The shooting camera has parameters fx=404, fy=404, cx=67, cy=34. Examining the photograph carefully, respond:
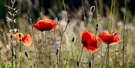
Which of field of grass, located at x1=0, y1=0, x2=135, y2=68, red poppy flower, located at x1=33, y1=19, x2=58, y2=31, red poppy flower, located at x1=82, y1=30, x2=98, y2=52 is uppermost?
red poppy flower, located at x1=33, y1=19, x2=58, y2=31

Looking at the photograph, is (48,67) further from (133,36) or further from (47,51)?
(133,36)

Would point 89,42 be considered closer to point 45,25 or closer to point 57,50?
point 57,50

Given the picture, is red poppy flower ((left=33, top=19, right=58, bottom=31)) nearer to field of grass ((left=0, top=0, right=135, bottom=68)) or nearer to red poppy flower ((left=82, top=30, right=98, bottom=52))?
field of grass ((left=0, top=0, right=135, bottom=68))

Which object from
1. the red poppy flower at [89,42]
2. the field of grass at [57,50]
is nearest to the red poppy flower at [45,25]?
the field of grass at [57,50]

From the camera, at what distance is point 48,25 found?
2.37 m

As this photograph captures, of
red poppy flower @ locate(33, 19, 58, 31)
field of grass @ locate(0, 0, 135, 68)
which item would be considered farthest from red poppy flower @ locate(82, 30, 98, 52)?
red poppy flower @ locate(33, 19, 58, 31)

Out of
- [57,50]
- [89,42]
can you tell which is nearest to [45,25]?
[57,50]

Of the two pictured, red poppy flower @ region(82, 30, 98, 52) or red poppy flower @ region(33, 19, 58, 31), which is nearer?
red poppy flower @ region(82, 30, 98, 52)

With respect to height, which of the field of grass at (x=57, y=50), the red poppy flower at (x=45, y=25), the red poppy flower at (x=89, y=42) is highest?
the red poppy flower at (x=45, y=25)

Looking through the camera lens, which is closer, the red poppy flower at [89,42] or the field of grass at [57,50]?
the red poppy flower at [89,42]

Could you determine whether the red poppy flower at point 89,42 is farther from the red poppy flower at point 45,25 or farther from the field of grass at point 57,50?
the red poppy flower at point 45,25

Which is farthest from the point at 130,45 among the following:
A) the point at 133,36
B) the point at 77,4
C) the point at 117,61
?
the point at 77,4

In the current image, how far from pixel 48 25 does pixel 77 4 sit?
48.5ft

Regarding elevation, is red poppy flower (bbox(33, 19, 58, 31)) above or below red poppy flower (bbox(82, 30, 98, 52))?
above
